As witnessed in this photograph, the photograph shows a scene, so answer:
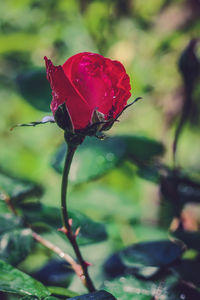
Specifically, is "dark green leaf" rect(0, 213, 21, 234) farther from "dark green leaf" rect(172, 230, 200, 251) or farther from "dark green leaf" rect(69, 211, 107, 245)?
"dark green leaf" rect(172, 230, 200, 251)

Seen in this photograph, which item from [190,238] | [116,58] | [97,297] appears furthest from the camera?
[116,58]

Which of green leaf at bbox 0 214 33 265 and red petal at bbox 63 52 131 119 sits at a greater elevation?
red petal at bbox 63 52 131 119

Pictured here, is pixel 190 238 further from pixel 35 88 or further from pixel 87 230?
pixel 35 88

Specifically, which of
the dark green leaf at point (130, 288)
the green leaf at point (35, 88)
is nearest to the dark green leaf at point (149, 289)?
the dark green leaf at point (130, 288)

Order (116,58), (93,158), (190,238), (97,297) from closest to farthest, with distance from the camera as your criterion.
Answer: (97,297) → (190,238) → (93,158) → (116,58)

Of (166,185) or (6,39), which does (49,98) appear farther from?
(6,39)

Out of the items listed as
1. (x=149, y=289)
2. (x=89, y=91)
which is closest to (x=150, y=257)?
(x=149, y=289)

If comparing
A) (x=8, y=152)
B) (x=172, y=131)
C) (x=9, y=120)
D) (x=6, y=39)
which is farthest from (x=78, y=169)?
(x=9, y=120)

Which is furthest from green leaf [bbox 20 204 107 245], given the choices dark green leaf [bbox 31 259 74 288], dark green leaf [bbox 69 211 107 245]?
dark green leaf [bbox 31 259 74 288]

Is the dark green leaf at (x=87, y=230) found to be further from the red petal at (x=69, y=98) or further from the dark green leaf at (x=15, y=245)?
the red petal at (x=69, y=98)
